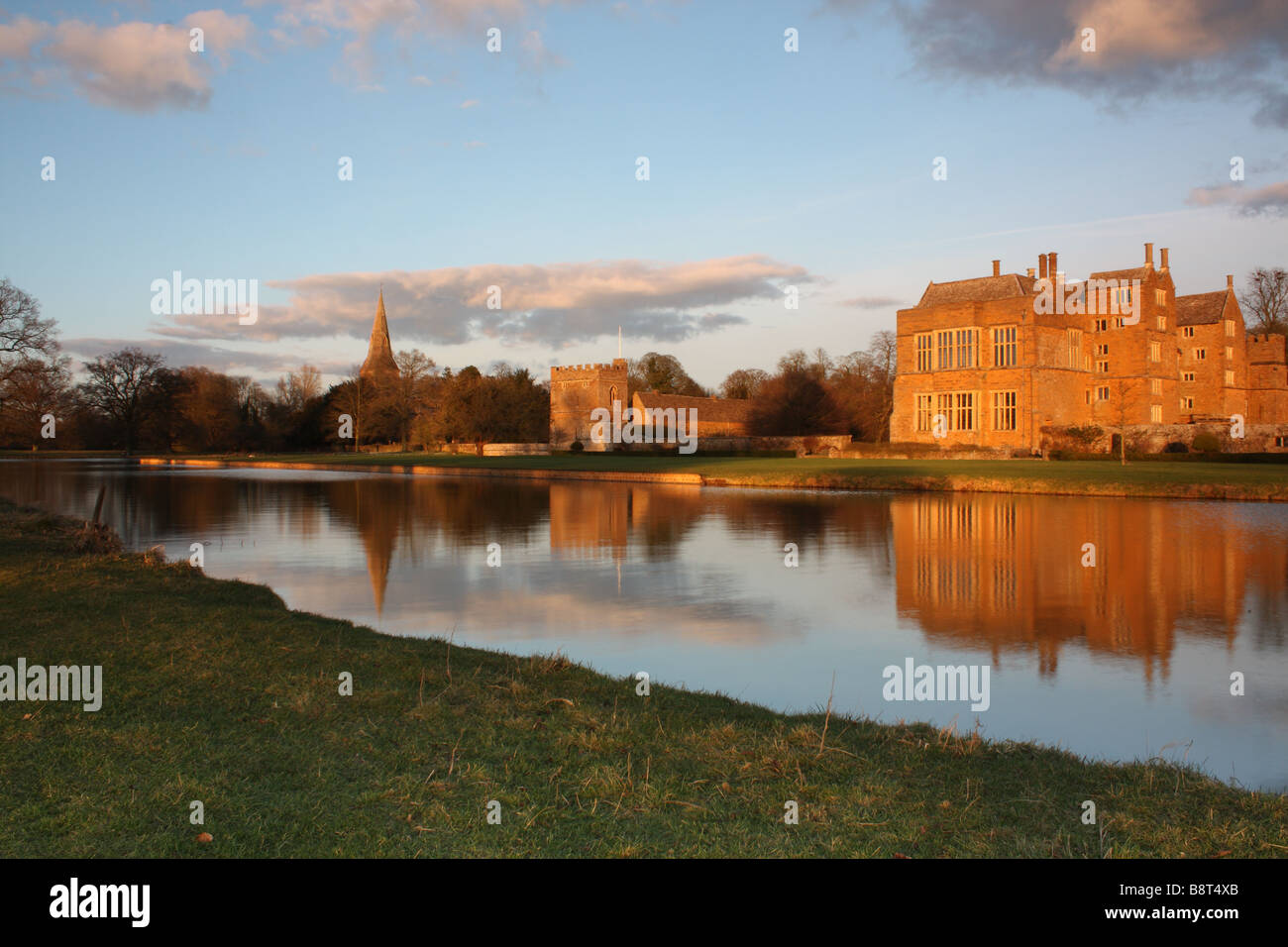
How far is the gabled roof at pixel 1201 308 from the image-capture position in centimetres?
5994

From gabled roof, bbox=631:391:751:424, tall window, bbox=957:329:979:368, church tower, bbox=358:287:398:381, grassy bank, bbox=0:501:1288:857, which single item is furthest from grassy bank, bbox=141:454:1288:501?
church tower, bbox=358:287:398:381

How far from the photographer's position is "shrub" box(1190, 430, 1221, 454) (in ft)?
142

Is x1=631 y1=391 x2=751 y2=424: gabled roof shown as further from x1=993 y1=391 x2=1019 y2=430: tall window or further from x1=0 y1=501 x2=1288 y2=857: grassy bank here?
x1=0 y1=501 x2=1288 y2=857: grassy bank

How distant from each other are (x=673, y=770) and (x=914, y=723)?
2087 mm

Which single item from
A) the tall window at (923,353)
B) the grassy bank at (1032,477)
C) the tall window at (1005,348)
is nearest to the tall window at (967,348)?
the tall window at (1005,348)

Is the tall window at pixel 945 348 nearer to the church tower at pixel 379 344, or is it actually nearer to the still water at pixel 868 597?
the still water at pixel 868 597

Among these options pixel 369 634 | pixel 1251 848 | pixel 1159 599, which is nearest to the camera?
pixel 1251 848

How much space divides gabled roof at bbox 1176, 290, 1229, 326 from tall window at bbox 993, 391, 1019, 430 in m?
23.0

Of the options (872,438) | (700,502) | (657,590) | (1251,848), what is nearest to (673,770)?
(1251,848)

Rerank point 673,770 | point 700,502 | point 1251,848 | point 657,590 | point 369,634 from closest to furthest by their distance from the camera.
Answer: point 1251,848, point 673,770, point 369,634, point 657,590, point 700,502
